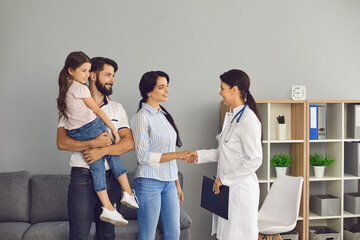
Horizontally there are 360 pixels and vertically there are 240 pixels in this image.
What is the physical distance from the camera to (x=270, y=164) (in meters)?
3.94

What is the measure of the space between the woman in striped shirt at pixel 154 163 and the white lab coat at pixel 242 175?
0.35m

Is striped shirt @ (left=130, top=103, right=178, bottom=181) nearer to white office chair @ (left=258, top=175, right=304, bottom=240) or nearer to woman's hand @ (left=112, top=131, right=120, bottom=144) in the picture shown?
woman's hand @ (left=112, top=131, right=120, bottom=144)

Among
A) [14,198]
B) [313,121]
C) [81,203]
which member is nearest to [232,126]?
[81,203]

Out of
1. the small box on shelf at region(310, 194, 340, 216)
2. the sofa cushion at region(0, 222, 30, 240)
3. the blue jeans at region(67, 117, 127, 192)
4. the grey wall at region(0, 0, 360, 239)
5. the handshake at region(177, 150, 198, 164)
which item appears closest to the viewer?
the blue jeans at region(67, 117, 127, 192)

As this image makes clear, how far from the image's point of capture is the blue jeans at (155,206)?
253 centimetres

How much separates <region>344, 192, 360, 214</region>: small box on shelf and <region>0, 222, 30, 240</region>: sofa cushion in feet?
9.71

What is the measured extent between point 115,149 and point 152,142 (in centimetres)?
27

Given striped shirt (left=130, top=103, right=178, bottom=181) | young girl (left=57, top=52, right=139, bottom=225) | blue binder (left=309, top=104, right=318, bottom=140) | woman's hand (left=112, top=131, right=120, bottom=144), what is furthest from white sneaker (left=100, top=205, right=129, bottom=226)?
blue binder (left=309, top=104, right=318, bottom=140)

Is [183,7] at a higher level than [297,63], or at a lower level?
higher

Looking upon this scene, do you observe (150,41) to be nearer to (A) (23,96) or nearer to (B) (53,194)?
(A) (23,96)

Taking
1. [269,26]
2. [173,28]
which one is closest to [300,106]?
[269,26]

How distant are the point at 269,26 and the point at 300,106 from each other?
2.98 ft

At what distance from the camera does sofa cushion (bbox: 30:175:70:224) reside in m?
3.38

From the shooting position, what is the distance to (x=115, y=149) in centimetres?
246
